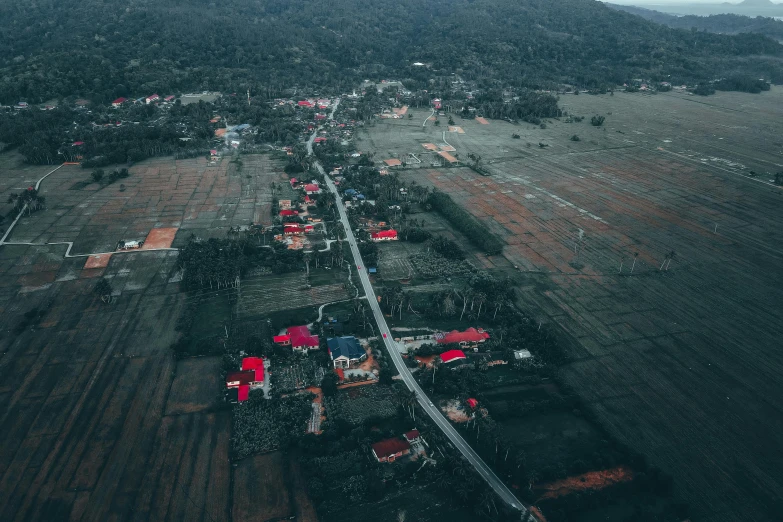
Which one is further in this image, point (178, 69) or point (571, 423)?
point (178, 69)

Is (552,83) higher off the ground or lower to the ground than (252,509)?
higher

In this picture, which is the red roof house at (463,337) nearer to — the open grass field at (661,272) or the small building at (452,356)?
the small building at (452,356)

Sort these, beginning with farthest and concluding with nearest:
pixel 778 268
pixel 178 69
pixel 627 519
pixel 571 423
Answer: pixel 178 69, pixel 778 268, pixel 571 423, pixel 627 519

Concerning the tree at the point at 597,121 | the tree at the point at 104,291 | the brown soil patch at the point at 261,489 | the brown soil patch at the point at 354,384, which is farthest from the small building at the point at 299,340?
the tree at the point at 597,121

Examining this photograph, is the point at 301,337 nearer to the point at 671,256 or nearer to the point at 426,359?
the point at 426,359

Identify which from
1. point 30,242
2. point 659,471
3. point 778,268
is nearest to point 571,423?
point 659,471

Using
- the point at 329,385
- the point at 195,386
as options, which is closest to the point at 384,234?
the point at 329,385

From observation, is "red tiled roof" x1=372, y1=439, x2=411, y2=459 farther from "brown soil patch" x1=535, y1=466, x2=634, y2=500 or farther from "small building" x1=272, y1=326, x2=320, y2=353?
"small building" x1=272, y1=326, x2=320, y2=353

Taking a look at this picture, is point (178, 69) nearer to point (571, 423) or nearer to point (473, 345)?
point (473, 345)
